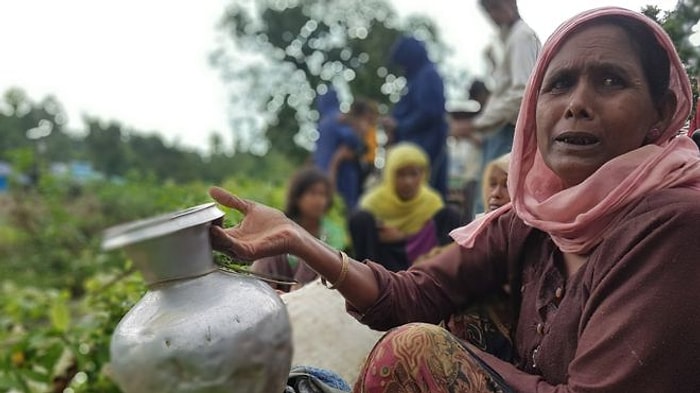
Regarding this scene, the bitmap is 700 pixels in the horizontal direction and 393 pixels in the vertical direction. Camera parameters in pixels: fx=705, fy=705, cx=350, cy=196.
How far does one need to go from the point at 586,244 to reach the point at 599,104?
0.27m

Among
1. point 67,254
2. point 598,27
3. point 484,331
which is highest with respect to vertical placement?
point 598,27

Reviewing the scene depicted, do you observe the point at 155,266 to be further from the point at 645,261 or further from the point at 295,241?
the point at 645,261

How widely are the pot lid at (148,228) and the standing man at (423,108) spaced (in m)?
4.55

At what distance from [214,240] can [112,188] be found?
14.7 metres

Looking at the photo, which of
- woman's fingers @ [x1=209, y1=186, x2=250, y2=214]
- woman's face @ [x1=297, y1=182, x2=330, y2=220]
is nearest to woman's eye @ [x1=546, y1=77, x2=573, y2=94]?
woman's fingers @ [x1=209, y1=186, x2=250, y2=214]

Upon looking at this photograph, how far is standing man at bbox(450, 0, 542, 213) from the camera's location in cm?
189

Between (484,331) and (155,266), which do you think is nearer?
(155,266)

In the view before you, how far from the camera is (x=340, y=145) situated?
6.66m

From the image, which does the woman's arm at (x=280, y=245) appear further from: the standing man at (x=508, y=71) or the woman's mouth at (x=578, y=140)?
the standing man at (x=508, y=71)

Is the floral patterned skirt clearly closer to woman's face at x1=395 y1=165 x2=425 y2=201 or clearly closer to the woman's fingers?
the woman's fingers

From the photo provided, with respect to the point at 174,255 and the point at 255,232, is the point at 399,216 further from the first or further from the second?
the point at 174,255

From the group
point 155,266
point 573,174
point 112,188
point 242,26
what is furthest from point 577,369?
point 112,188

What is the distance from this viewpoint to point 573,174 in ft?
4.60

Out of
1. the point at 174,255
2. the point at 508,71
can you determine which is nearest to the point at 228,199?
the point at 174,255
